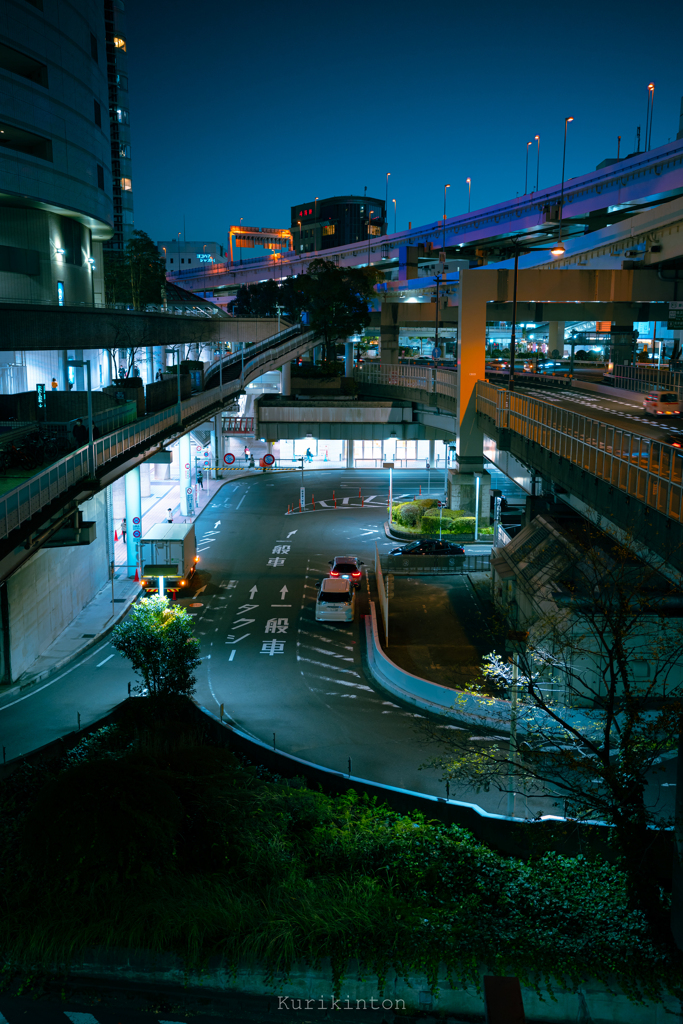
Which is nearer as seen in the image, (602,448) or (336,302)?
(602,448)

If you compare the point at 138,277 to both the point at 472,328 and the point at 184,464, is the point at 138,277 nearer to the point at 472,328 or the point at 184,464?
the point at 184,464

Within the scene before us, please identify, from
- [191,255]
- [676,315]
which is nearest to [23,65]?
[676,315]

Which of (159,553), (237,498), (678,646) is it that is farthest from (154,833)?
(237,498)

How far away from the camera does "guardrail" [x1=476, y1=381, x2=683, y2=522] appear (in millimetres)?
12539

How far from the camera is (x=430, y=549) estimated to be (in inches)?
1307

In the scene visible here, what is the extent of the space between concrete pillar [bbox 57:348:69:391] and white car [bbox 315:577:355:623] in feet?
60.6

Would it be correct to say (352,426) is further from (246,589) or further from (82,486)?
(82,486)

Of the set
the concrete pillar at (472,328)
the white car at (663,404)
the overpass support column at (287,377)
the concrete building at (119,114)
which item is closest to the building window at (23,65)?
the concrete pillar at (472,328)

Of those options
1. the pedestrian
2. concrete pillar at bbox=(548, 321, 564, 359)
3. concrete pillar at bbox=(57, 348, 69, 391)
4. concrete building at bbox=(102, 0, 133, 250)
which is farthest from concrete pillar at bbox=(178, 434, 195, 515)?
concrete building at bbox=(102, 0, 133, 250)

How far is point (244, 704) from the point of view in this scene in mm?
20250

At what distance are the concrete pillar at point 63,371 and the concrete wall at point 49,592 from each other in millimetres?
10399

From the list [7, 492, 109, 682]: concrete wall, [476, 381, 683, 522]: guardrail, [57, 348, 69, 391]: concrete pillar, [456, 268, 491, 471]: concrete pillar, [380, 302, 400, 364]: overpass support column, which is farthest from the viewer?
[380, 302, 400, 364]: overpass support column

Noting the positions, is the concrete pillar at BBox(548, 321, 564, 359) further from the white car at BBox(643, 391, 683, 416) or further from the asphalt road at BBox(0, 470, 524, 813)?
the white car at BBox(643, 391, 683, 416)

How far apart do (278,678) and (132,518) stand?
1241 centimetres
